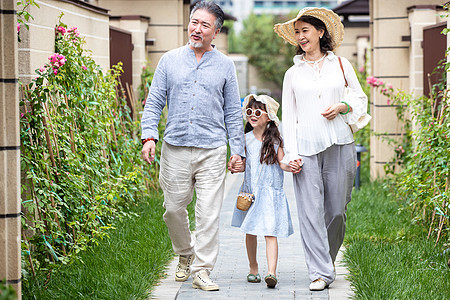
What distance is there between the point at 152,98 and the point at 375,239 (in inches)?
102

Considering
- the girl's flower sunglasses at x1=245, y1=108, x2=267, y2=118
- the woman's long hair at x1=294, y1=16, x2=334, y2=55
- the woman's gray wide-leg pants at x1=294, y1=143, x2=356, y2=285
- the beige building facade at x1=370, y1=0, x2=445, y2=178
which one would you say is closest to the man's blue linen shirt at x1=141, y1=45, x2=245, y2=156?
the girl's flower sunglasses at x1=245, y1=108, x2=267, y2=118

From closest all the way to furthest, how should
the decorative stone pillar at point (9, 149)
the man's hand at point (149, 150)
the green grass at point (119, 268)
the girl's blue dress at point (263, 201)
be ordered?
the decorative stone pillar at point (9, 149)
the green grass at point (119, 268)
the man's hand at point (149, 150)
the girl's blue dress at point (263, 201)

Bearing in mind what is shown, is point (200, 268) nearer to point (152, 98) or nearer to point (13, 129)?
point (152, 98)

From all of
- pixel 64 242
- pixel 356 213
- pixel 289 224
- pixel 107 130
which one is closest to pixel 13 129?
pixel 64 242

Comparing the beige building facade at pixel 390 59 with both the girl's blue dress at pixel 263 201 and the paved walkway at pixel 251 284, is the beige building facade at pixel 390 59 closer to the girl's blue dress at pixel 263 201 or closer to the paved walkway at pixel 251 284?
the paved walkway at pixel 251 284

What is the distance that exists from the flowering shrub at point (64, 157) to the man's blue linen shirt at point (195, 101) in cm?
78

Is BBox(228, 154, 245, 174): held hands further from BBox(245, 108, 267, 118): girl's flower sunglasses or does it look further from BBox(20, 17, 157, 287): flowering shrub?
BBox(20, 17, 157, 287): flowering shrub

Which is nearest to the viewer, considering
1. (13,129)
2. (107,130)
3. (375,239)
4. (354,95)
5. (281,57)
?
(13,129)

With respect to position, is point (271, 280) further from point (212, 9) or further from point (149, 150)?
point (212, 9)

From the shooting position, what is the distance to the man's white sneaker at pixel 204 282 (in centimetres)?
534

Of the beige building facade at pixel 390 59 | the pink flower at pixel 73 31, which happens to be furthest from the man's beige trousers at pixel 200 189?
the beige building facade at pixel 390 59

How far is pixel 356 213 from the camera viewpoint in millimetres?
7953

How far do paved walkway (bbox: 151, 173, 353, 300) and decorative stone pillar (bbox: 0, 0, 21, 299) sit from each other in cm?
172

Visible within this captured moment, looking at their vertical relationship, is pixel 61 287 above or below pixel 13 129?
below
